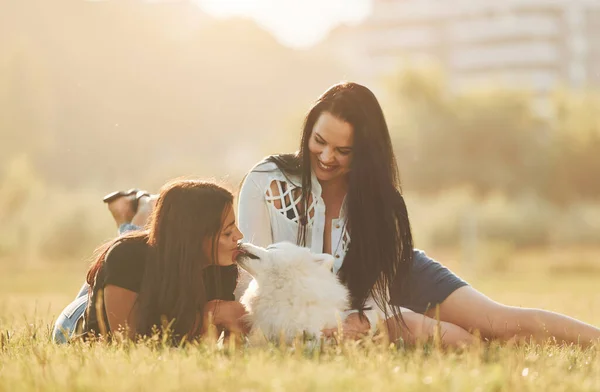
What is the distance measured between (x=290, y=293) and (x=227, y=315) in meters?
0.32

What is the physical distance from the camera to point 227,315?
13.8ft

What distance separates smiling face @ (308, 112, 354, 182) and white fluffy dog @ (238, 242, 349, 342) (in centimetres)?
80

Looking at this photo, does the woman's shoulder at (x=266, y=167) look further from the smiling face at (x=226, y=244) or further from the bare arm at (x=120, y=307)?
the bare arm at (x=120, y=307)

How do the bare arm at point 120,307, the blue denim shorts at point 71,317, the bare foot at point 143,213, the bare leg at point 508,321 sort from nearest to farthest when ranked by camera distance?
the bare arm at point 120,307 → the blue denim shorts at point 71,317 → the bare leg at point 508,321 → the bare foot at point 143,213

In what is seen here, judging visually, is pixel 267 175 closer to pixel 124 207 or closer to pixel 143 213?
→ pixel 143 213

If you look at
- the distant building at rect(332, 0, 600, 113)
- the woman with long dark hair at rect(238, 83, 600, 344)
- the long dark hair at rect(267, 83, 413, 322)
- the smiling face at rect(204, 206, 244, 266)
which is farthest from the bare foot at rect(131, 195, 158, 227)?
the distant building at rect(332, 0, 600, 113)

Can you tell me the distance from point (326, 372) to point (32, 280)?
16442mm

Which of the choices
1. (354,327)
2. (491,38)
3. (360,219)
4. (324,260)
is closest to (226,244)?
(324,260)

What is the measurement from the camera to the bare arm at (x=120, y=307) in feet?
13.2

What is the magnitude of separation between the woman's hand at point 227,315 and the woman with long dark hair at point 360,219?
723 millimetres

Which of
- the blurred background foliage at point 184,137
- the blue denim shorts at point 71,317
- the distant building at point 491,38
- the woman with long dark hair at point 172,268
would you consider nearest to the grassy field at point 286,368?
the blue denim shorts at point 71,317

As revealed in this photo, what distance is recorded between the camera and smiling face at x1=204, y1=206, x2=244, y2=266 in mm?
4168

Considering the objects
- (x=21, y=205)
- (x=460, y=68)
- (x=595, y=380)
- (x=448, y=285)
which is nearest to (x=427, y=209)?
(x=21, y=205)

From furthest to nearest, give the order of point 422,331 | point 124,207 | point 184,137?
point 184,137, point 124,207, point 422,331
